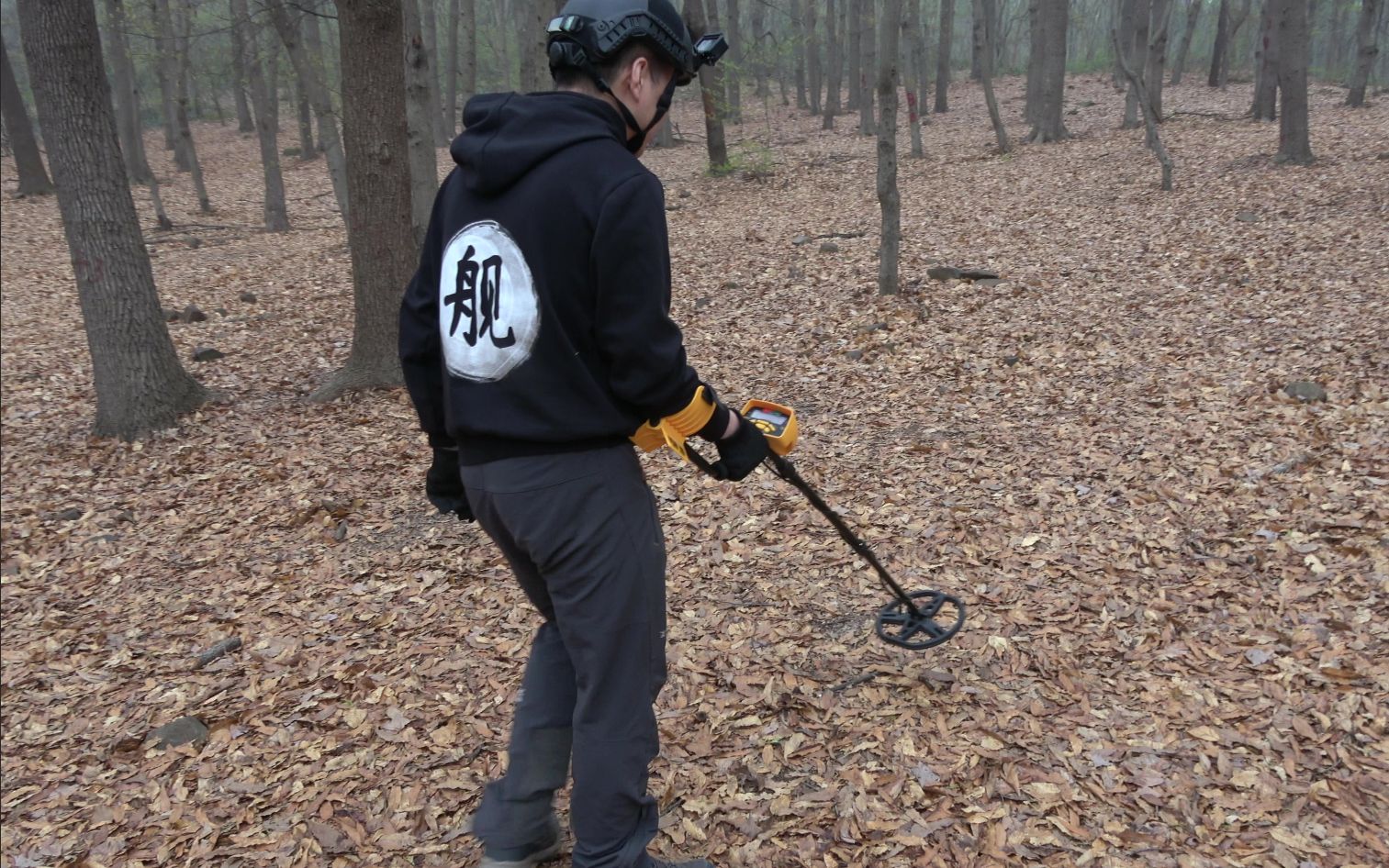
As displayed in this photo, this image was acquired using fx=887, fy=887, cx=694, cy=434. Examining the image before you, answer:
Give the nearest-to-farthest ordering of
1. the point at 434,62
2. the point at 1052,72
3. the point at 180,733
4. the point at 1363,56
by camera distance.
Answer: the point at 180,733, the point at 1052,72, the point at 1363,56, the point at 434,62

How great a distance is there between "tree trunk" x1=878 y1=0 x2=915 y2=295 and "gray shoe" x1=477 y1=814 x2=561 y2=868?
6.92 metres

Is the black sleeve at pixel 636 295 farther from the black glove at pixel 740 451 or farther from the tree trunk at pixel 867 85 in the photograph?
the tree trunk at pixel 867 85

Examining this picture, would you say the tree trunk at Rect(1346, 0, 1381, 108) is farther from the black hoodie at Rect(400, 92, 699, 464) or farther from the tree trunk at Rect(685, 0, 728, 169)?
the black hoodie at Rect(400, 92, 699, 464)

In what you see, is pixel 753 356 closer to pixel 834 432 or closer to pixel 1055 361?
pixel 834 432

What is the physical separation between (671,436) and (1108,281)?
796 cm

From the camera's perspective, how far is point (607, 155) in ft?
6.82

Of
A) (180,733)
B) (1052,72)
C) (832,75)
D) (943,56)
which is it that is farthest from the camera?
(943,56)

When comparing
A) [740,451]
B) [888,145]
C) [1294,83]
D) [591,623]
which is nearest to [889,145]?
[888,145]

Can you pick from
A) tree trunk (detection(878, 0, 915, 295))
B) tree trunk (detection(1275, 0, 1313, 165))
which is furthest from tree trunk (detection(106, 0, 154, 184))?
tree trunk (detection(1275, 0, 1313, 165))

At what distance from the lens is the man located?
6.79 feet

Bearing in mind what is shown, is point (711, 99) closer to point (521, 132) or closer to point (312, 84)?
point (312, 84)

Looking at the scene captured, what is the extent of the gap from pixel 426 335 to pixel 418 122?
664cm

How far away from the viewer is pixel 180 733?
3.83m

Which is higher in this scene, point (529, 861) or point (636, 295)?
point (636, 295)
